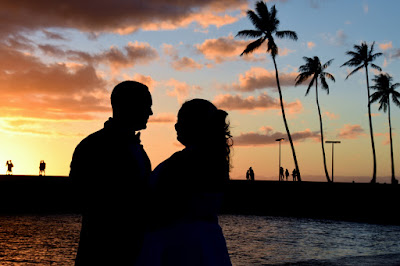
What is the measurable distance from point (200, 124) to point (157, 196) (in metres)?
0.44

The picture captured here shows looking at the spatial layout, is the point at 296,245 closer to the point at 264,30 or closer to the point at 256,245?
the point at 256,245

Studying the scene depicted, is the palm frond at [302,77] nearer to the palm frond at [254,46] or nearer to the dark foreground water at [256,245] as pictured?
the palm frond at [254,46]

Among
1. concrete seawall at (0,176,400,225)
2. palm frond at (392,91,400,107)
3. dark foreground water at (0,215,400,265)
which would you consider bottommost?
dark foreground water at (0,215,400,265)

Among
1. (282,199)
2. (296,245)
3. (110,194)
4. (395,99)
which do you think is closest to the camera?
(110,194)

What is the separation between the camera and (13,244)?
585 inches

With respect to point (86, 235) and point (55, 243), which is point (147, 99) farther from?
point (55, 243)

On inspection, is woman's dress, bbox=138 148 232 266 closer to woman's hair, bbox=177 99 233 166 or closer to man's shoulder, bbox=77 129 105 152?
woman's hair, bbox=177 99 233 166

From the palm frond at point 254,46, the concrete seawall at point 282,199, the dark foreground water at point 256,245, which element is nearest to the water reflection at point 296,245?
the dark foreground water at point 256,245

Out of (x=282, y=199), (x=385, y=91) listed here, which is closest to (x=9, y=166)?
(x=282, y=199)

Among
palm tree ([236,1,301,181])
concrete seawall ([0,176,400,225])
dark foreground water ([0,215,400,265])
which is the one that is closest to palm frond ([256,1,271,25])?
palm tree ([236,1,301,181])

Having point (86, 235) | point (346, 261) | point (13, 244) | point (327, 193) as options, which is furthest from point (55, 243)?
point (327, 193)

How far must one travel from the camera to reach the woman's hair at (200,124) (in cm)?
234

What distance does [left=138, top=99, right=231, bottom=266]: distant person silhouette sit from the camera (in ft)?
7.22

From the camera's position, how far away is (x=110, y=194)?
91.4 inches
